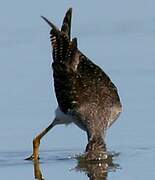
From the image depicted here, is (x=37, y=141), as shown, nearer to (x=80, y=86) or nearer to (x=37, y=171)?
(x=80, y=86)

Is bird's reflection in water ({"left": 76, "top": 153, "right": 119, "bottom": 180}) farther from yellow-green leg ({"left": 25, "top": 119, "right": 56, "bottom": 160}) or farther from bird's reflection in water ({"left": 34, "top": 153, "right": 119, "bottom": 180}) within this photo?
yellow-green leg ({"left": 25, "top": 119, "right": 56, "bottom": 160})

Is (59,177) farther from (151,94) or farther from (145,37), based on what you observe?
(145,37)

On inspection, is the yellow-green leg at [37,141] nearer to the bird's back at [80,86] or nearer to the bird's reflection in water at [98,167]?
the bird's back at [80,86]

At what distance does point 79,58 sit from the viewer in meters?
14.8

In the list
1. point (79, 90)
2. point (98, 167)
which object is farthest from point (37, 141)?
point (98, 167)

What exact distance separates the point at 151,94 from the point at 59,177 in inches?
105

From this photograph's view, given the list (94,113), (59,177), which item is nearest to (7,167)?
(59,177)

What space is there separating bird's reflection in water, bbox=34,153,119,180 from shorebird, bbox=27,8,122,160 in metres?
Answer: 0.96

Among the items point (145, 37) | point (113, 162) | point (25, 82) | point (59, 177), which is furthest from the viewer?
point (145, 37)

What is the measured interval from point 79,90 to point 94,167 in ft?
5.67

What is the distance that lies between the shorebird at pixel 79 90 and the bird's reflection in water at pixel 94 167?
96 cm

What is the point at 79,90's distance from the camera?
1468cm

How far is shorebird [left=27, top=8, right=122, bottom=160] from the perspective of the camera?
14.5m

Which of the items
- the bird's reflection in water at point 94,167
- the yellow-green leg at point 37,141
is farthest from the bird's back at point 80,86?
the bird's reflection in water at point 94,167
